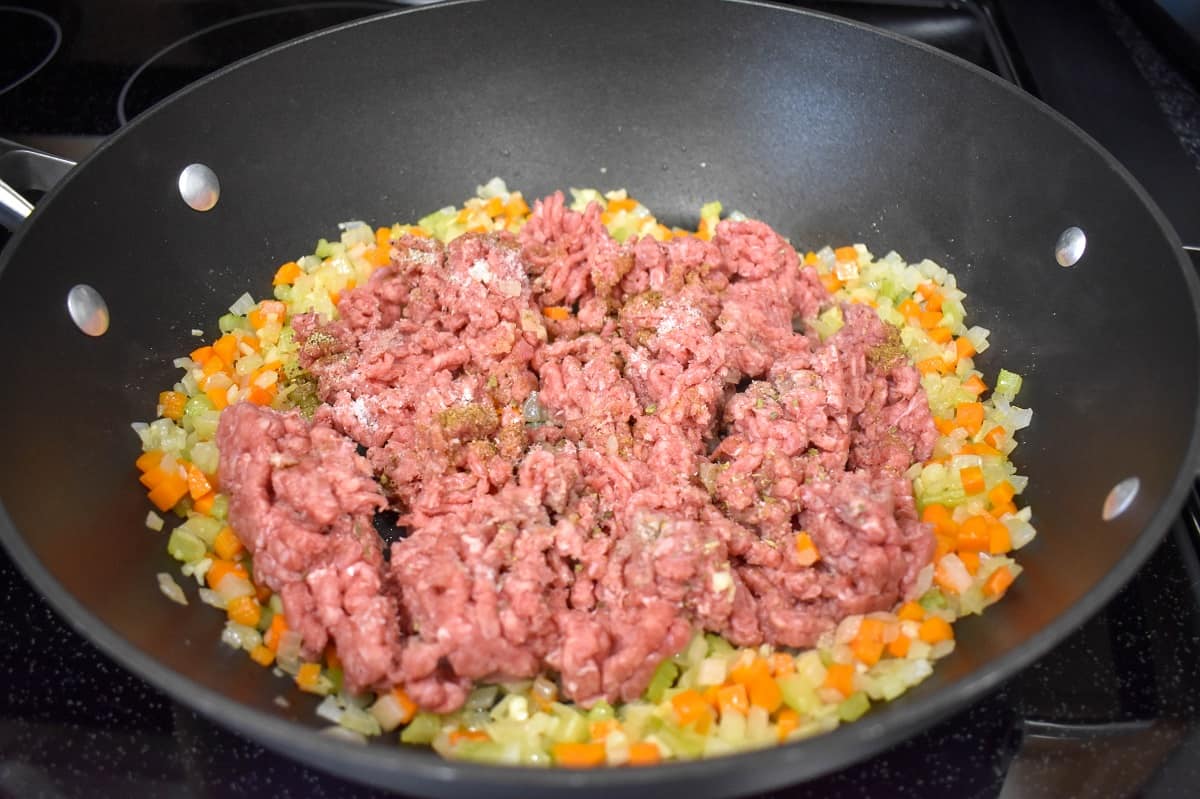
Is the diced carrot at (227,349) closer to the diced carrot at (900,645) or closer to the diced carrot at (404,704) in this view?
the diced carrot at (404,704)

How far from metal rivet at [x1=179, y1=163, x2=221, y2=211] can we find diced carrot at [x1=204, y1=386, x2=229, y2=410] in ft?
1.84

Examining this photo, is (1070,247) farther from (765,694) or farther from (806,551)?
(765,694)

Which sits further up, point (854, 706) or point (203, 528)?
point (854, 706)

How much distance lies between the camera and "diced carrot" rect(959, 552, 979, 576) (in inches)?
88.6

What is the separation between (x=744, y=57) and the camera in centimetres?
314

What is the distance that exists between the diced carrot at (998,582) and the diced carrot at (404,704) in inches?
51.4

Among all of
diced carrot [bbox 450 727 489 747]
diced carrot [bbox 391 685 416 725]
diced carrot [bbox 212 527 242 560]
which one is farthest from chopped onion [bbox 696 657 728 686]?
diced carrot [bbox 212 527 242 560]

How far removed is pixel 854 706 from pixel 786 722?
144 millimetres

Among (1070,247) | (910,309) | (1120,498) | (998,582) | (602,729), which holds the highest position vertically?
(1070,247)

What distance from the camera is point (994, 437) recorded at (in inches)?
102

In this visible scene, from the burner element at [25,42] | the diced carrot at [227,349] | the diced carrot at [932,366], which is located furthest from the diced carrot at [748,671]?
the burner element at [25,42]

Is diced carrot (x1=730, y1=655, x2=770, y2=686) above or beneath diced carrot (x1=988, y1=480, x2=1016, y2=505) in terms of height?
beneath

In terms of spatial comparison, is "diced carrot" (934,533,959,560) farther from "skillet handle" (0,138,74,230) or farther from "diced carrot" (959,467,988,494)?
"skillet handle" (0,138,74,230)

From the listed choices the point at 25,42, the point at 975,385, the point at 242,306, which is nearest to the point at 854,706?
the point at 975,385
